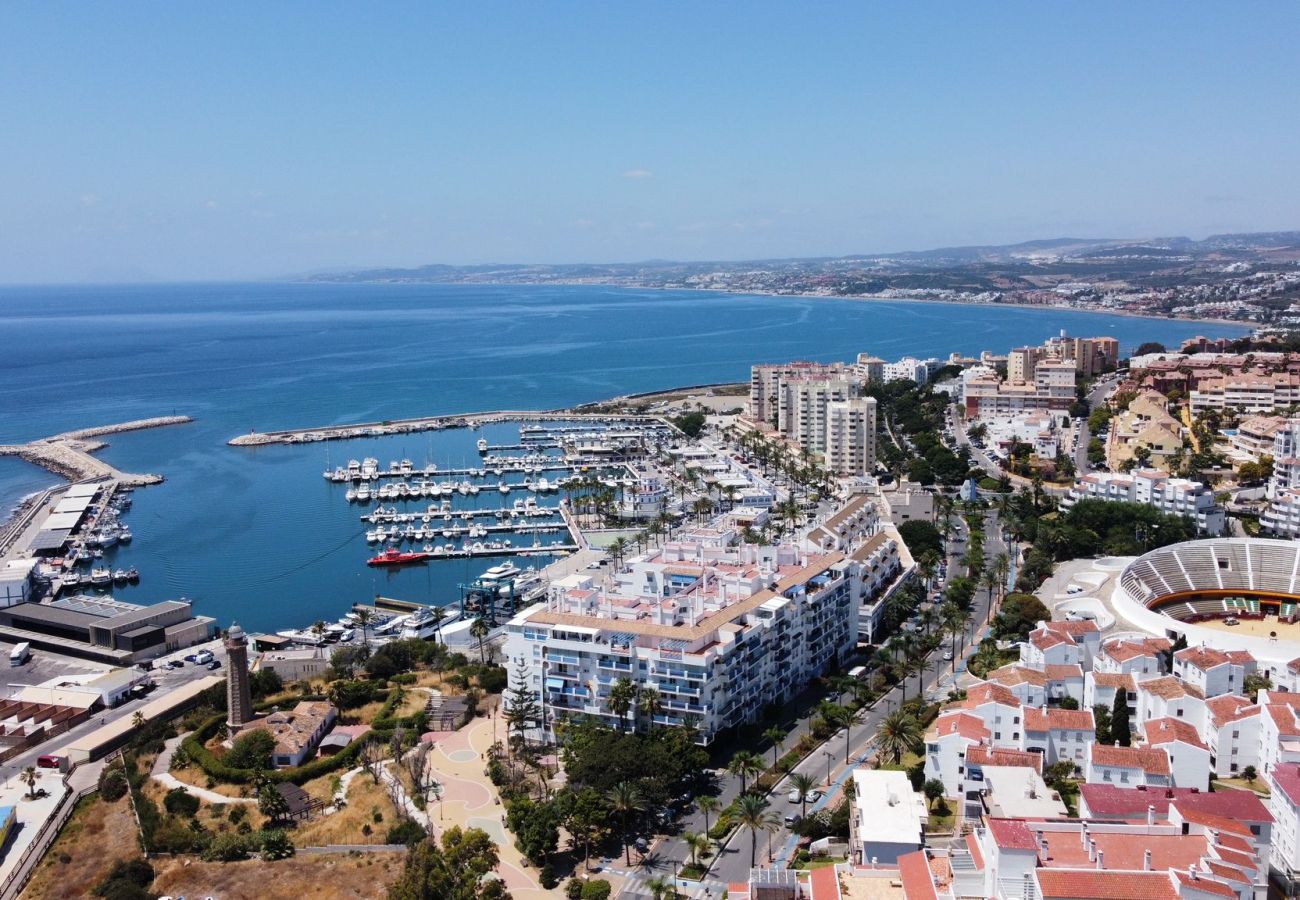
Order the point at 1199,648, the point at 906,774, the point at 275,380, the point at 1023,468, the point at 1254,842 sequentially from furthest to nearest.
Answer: the point at 275,380 → the point at 1023,468 → the point at 1199,648 → the point at 906,774 → the point at 1254,842

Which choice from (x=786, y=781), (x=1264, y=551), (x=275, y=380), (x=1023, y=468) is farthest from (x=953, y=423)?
(x=275, y=380)

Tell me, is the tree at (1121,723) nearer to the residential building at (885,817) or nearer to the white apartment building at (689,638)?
the residential building at (885,817)

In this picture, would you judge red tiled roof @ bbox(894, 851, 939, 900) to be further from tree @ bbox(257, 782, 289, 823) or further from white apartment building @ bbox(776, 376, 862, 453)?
white apartment building @ bbox(776, 376, 862, 453)

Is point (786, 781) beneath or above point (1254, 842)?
beneath

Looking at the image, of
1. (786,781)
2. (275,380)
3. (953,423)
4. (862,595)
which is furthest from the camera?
(275,380)

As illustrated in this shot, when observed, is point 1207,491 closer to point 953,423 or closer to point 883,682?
point 883,682

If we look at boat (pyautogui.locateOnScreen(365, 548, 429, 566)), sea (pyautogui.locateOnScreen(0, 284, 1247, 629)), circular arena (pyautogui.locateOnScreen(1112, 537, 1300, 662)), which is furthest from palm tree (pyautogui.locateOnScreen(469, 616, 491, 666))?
circular arena (pyautogui.locateOnScreen(1112, 537, 1300, 662))

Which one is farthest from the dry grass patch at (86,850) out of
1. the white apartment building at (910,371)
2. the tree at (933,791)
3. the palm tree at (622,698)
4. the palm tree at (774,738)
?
the white apartment building at (910,371)
